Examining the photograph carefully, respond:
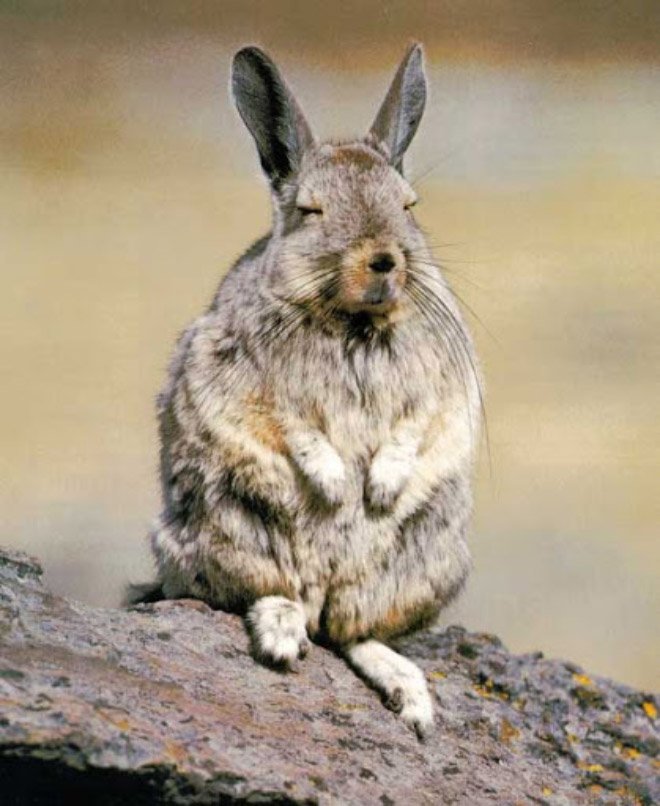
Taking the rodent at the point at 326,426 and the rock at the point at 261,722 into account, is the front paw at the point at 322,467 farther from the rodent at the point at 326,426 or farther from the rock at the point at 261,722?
the rock at the point at 261,722

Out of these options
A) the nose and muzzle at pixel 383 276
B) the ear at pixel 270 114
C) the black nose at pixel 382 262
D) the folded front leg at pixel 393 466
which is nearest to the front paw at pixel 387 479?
the folded front leg at pixel 393 466

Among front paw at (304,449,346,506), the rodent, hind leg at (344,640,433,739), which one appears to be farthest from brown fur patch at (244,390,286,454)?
hind leg at (344,640,433,739)

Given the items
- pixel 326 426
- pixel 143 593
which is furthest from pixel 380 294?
pixel 143 593

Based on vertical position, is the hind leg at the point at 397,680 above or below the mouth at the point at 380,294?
below

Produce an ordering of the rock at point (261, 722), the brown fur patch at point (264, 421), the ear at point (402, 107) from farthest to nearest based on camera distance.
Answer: the ear at point (402, 107) → the brown fur patch at point (264, 421) → the rock at point (261, 722)

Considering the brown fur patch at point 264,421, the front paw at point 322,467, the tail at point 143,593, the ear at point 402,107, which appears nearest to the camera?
the front paw at point 322,467

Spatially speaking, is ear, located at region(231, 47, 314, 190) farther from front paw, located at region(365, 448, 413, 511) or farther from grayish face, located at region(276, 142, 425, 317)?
front paw, located at region(365, 448, 413, 511)

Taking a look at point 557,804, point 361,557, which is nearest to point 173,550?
point 361,557
